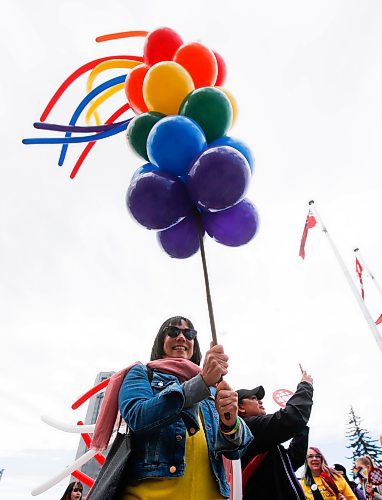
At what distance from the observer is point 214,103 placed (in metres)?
2.34

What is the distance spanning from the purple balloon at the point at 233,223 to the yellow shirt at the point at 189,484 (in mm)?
1310

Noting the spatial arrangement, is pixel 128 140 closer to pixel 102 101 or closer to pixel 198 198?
pixel 198 198

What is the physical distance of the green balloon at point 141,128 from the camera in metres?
2.48

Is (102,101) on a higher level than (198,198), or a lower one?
higher

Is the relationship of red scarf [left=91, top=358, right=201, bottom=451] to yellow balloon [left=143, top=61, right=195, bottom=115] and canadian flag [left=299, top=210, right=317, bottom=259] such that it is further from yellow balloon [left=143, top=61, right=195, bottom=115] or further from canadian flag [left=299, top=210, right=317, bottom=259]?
canadian flag [left=299, top=210, right=317, bottom=259]

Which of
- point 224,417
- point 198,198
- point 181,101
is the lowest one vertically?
point 224,417

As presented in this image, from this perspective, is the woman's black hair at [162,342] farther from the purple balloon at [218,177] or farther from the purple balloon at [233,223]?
the purple balloon at [218,177]

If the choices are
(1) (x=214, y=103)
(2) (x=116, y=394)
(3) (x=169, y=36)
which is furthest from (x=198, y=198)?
(3) (x=169, y=36)

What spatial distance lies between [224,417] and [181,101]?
83.8 inches

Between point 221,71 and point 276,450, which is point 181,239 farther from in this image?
point 221,71

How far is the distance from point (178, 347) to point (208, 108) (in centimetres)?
162

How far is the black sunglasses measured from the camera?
6.81ft

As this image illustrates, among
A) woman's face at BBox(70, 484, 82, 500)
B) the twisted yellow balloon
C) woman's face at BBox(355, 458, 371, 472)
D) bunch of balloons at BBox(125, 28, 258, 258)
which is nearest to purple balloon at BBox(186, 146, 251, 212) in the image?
bunch of balloons at BBox(125, 28, 258, 258)

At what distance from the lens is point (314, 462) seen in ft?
14.0
